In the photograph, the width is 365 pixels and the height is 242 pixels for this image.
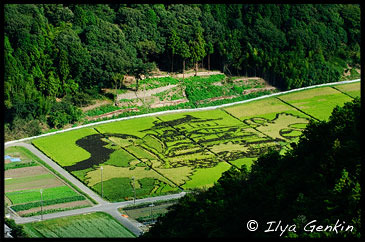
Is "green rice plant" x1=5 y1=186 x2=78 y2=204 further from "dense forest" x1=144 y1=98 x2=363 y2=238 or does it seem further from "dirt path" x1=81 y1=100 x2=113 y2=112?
"dirt path" x1=81 y1=100 x2=113 y2=112

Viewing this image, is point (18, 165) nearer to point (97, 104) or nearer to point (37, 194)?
point (37, 194)

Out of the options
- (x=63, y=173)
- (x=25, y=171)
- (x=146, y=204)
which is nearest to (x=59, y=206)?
(x=146, y=204)

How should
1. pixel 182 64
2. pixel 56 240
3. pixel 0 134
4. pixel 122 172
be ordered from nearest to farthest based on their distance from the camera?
1. pixel 0 134
2. pixel 56 240
3. pixel 122 172
4. pixel 182 64

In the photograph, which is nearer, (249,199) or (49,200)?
(249,199)

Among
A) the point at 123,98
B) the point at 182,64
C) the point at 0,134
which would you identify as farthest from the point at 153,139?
the point at 0,134

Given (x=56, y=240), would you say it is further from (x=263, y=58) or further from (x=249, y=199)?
(x=263, y=58)

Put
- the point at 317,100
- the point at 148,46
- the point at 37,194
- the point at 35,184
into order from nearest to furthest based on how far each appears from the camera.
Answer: the point at 37,194, the point at 35,184, the point at 317,100, the point at 148,46

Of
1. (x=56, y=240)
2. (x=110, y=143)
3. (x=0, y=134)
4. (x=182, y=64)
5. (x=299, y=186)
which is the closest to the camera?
(x=299, y=186)
